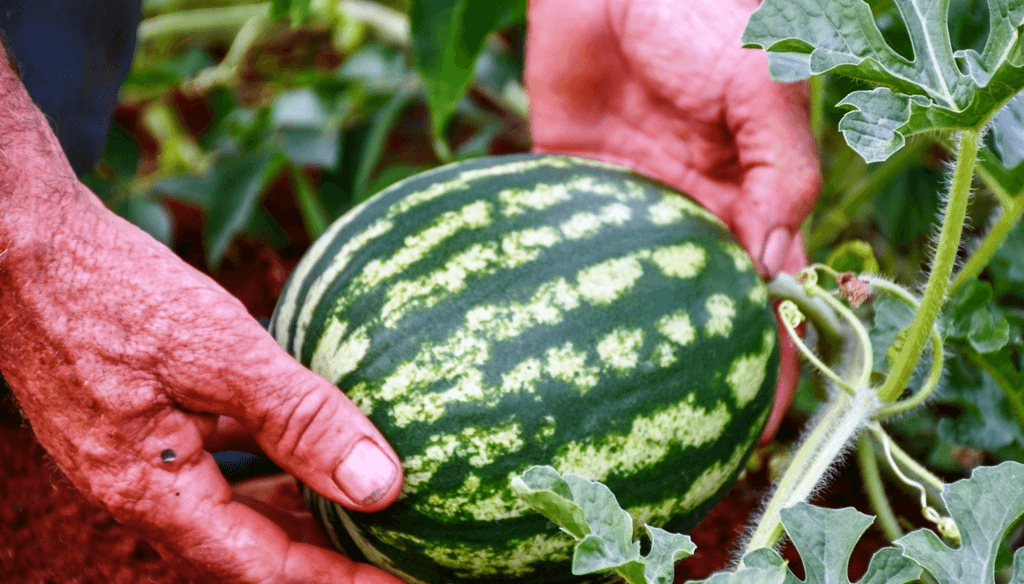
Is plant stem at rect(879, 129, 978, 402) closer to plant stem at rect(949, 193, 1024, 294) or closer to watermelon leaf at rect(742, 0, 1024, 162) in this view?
watermelon leaf at rect(742, 0, 1024, 162)

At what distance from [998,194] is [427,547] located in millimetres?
1053

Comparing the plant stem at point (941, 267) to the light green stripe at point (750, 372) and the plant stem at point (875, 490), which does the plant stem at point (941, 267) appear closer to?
the light green stripe at point (750, 372)

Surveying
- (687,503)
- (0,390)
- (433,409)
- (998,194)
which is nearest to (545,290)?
(433,409)

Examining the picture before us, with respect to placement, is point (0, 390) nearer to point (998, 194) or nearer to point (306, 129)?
point (306, 129)

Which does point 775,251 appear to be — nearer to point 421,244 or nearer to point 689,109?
point 689,109

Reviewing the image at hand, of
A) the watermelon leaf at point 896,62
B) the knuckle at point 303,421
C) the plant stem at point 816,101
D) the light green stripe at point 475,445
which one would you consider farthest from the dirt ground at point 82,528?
the watermelon leaf at point 896,62

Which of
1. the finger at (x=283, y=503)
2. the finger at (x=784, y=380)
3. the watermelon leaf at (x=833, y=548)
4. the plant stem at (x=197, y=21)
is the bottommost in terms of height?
the finger at (x=283, y=503)

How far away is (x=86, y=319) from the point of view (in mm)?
1172

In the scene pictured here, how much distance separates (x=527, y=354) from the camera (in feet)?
4.00

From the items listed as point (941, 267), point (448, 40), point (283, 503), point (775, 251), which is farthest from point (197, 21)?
point (941, 267)

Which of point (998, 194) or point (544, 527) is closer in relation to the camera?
point (544, 527)

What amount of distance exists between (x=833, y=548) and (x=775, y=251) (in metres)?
0.59

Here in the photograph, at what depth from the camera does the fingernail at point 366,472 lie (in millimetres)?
1170

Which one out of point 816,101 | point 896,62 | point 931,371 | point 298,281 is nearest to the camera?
point 896,62
